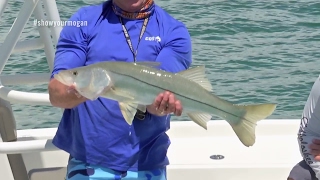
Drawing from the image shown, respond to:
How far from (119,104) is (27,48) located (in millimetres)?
1225

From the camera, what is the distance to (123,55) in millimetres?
2715

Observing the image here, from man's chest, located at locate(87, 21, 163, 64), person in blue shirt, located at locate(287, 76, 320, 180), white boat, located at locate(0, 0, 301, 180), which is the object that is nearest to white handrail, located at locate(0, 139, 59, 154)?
white boat, located at locate(0, 0, 301, 180)

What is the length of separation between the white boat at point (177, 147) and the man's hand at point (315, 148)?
0.54 meters

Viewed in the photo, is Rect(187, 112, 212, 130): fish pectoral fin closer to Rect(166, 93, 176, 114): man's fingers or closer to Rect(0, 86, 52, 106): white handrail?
Rect(166, 93, 176, 114): man's fingers

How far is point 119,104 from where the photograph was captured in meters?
2.50

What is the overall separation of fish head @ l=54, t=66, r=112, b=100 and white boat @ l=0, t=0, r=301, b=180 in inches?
28.6

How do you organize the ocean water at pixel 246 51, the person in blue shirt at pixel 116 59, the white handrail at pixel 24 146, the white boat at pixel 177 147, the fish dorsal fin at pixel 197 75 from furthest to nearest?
the ocean water at pixel 246 51, the white boat at pixel 177 147, the white handrail at pixel 24 146, the person in blue shirt at pixel 116 59, the fish dorsal fin at pixel 197 75

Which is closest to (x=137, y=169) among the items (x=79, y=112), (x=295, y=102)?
(x=79, y=112)

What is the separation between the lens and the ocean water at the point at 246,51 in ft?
26.8

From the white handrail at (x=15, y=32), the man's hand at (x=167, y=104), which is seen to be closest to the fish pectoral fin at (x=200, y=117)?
the man's hand at (x=167, y=104)

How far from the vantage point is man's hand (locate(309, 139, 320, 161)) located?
3174 millimetres

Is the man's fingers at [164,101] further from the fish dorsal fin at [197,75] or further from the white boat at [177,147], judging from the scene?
the white boat at [177,147]

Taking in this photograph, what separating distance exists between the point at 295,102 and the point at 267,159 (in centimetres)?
442

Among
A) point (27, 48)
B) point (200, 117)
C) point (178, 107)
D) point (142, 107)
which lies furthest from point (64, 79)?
point (27, 48)
